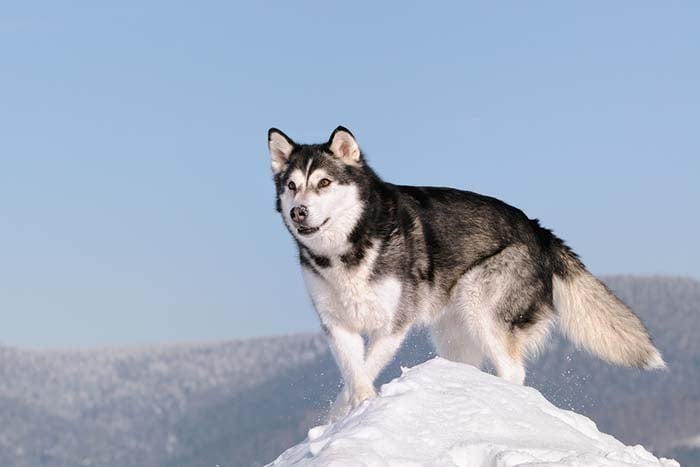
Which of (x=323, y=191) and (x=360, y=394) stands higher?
(x=323, y=191)

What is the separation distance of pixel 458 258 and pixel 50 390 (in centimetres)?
18538

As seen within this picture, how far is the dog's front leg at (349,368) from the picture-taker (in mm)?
10828

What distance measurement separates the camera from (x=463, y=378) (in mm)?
9422

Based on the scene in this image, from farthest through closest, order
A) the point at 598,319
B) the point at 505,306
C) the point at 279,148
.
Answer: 1. the point at 598,319
2. the point at 505,306
3. the point at 279,148

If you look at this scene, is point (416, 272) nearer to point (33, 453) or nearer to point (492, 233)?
point (492, 233)

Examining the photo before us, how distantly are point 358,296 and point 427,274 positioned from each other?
1.06 meters

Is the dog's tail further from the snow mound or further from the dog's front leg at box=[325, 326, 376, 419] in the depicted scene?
the snow mound

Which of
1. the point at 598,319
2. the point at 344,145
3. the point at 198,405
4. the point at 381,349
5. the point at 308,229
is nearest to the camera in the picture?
the point at 308,229

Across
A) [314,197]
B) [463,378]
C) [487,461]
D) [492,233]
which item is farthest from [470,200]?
[487,461]

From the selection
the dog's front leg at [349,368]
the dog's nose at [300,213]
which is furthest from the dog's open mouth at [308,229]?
the dog's front leg at [349,368]

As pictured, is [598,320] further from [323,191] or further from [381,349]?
[323,191]

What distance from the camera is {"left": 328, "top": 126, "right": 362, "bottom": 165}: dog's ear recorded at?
1149 cm

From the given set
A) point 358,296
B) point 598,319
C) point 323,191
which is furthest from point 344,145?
point 598,319

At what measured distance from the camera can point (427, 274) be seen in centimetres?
1190
